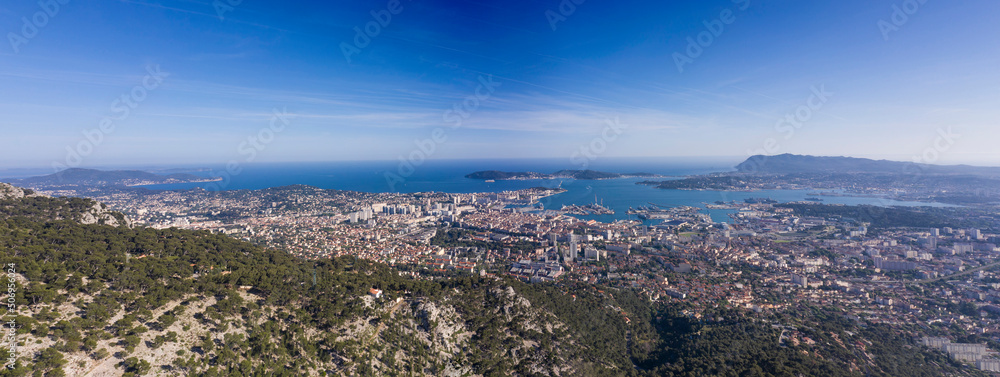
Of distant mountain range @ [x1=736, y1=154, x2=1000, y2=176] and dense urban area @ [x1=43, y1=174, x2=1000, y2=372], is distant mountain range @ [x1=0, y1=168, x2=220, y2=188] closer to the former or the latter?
dense urban area @ [x1=43, y1=174, x2=1000, y2=372]

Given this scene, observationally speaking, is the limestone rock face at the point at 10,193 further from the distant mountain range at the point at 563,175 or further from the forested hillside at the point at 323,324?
the distant mountain range at the point at 563,175

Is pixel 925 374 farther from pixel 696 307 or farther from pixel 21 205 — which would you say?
pixel 21 205

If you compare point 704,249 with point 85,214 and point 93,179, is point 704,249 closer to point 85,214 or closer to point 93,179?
point 85,214

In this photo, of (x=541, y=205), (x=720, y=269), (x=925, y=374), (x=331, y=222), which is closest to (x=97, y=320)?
(x=925, y=374)

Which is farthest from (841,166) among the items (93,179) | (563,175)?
(93,179)

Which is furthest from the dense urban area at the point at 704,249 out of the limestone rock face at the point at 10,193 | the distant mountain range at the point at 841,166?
the distant mountain range at the point at 841,166

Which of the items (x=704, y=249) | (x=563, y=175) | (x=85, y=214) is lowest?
(x=704, y=249)

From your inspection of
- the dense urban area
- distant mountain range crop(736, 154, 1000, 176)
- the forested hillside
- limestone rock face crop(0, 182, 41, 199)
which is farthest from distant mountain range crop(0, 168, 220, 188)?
distant mountain range crop(736, 154, 1000, 176)
